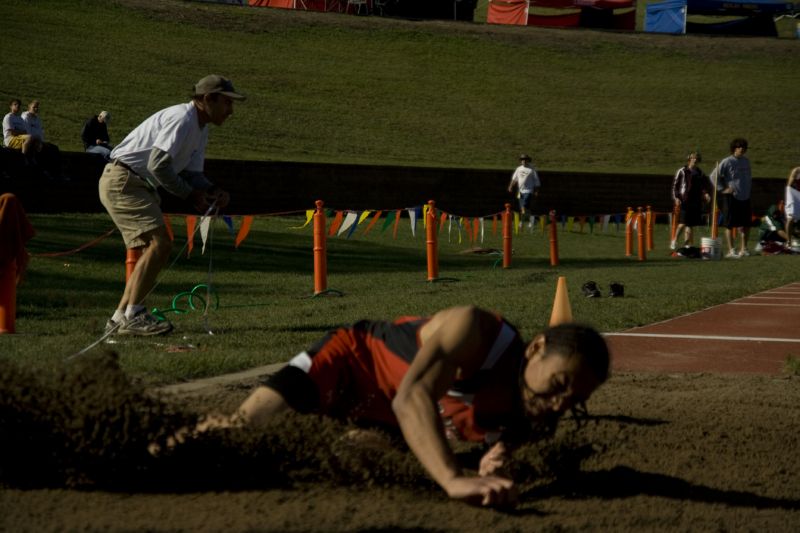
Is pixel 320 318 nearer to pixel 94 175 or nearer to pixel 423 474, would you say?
pixel 423 474

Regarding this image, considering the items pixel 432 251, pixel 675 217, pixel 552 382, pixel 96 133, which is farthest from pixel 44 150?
pixel 552 382

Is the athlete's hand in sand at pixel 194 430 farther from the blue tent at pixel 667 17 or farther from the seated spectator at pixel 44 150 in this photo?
the blue tent at pixel 667 17

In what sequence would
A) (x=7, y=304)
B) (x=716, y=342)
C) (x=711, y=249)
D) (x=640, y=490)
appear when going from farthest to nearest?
(x=711, y=249) < (x=716, y=342) < (x=7, y=304) < (x=640, y=490)

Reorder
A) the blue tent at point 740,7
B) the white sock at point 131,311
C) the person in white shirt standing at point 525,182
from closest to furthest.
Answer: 1. the white sock at point 131,311
2. the person in white shirt standing at point 525,182
3. the blue tent at point 740,7

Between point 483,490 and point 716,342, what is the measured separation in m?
6.05

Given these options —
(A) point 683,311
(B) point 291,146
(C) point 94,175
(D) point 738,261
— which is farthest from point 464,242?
(B) point 291,146

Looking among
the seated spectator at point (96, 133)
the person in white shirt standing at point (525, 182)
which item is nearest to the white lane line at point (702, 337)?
the seated spectator at point (96, 133)

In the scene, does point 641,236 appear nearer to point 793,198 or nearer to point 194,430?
point 793,198

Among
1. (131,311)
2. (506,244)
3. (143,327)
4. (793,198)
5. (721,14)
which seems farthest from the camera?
(721,14)

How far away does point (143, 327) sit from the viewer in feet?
27.8

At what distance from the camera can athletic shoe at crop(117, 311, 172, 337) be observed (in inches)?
330

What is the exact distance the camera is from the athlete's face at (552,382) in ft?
12.6

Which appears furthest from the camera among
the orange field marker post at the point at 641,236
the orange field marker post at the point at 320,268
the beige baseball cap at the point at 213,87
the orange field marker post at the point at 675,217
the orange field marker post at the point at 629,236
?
the orange field marker post at the point at 675,217

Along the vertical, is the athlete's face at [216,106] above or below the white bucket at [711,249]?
above
